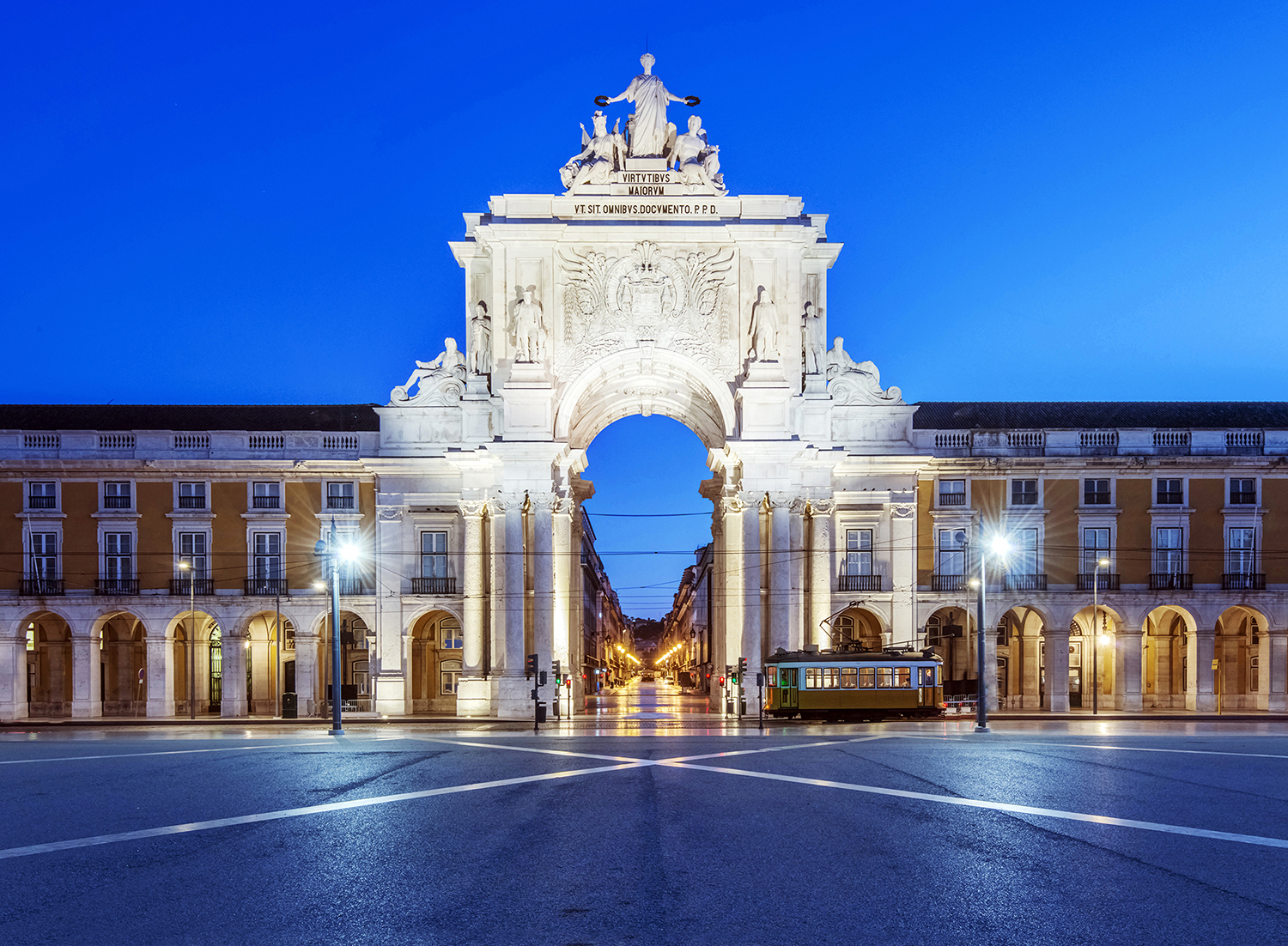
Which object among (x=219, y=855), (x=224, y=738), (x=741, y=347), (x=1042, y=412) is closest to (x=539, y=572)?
(x=741, y=347)

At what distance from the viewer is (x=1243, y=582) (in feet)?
166

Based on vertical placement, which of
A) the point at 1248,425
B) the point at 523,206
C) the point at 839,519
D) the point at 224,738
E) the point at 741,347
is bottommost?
the point at 224,738

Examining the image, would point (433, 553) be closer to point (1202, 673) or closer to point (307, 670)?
point (307, 670)

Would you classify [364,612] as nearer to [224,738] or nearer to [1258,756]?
[224,738]

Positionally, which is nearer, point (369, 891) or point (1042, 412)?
point (369, 891)

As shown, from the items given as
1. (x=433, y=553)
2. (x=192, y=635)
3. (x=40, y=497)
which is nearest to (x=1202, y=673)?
(x=433, y=553)

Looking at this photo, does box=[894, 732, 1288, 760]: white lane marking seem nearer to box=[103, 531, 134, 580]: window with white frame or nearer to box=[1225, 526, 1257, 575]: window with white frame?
box=[1225, 526, 1257, 575]: window with white frame

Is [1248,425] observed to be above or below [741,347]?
below

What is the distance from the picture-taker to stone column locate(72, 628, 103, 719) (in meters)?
49.4

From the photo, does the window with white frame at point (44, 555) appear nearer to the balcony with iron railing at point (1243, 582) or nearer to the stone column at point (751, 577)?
the stone column at point (751, 577)

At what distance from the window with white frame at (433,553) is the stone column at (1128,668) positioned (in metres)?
31.9

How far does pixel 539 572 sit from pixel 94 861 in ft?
115

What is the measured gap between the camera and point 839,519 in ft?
166

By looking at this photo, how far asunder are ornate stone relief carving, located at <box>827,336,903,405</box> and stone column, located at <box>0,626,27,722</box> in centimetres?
3959
